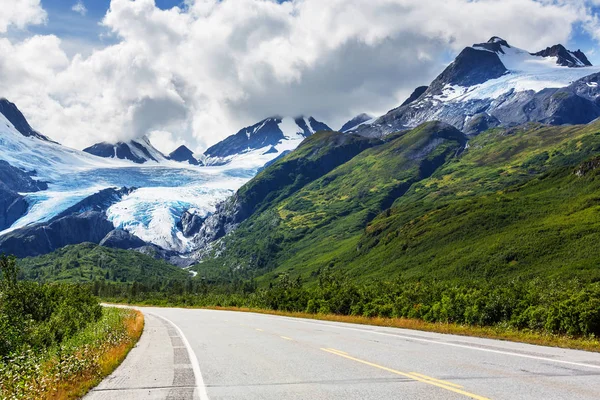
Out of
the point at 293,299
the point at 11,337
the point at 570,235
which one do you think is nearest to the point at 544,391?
the point at 11,337

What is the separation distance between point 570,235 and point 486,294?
165 metres

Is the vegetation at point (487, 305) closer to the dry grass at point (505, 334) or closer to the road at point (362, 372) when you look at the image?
the dry grass at point (505, 334)

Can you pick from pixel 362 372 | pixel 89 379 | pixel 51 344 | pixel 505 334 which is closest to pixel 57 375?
pixel 89 379

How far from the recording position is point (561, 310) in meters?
Answer: 22.9

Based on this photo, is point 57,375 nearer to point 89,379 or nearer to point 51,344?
point 89,379

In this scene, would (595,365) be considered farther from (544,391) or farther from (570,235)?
(570,235)

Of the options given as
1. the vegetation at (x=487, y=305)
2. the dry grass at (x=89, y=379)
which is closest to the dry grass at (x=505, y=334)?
the vegetation at (x=487, y=305)

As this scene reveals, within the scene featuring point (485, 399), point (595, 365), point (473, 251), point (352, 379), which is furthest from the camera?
point (473, 251)

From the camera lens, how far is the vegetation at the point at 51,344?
12.3 m

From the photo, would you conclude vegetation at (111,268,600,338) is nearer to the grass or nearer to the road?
the road

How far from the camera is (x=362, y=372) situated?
1359cm

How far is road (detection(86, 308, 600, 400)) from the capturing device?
10.9 meters

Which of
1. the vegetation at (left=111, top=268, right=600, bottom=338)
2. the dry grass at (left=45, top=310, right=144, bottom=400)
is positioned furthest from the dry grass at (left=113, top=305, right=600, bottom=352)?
the dry grass at (left=45, top=310, right=144, bottom=400)

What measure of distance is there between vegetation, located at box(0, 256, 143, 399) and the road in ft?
2.74
